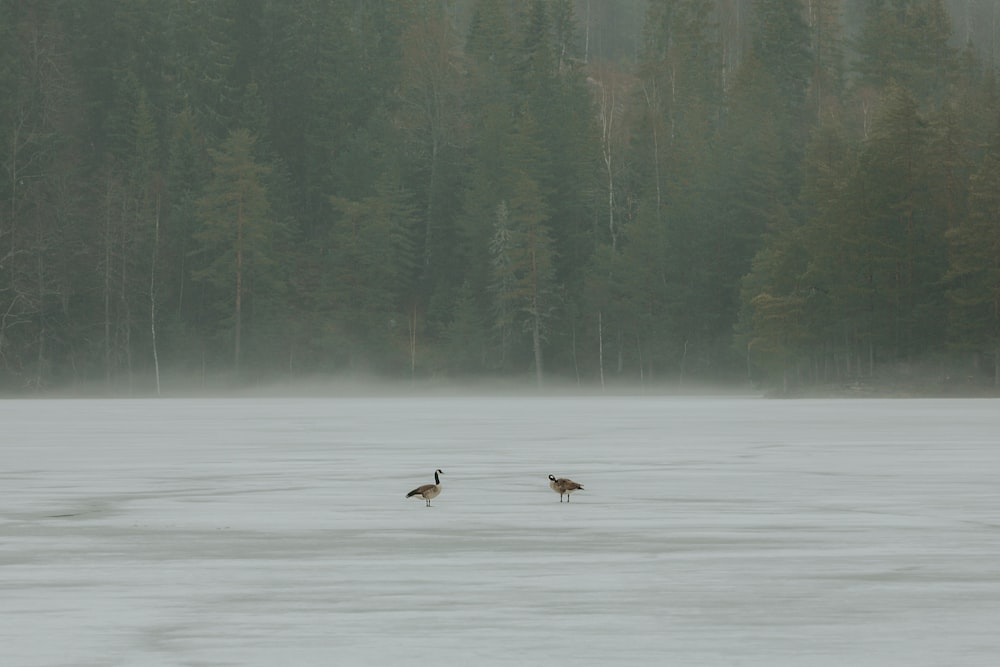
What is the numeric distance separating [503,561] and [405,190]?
11524 centimetres

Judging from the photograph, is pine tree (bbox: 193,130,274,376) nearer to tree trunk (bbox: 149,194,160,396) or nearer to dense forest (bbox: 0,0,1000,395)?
dense forest (bbox: 0,0,1000,395)

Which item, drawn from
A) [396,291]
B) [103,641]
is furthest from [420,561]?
[396,291]

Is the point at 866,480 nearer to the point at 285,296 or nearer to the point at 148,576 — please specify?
the point at 148,576

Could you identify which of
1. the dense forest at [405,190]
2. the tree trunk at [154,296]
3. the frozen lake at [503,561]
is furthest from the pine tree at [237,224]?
the frozen lake at [503,561]

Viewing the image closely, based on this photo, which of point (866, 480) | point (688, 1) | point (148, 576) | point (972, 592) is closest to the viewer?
point (972, 592)

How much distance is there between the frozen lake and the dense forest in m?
80.5

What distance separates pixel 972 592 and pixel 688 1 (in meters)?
147

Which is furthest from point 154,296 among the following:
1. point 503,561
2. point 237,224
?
point 503,561

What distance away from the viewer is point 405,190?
127938 mm

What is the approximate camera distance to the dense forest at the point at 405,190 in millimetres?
120500

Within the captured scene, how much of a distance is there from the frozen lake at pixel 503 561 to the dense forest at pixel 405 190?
8052cm

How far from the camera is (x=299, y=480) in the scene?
76.4 feet

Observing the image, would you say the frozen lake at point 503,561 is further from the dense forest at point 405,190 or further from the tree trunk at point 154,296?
the tree trunk at point 154,296

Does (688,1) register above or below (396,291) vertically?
above
